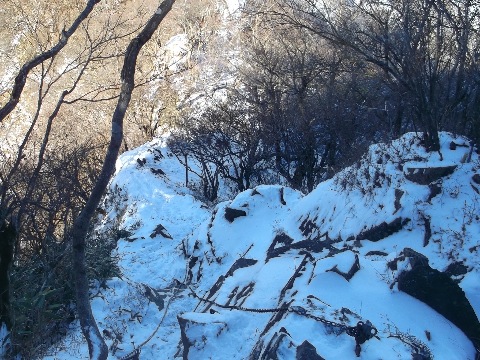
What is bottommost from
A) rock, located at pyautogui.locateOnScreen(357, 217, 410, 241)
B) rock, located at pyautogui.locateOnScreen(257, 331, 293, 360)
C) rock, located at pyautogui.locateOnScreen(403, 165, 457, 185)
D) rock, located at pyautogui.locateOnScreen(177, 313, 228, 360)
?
rock, located at pyautogui.locateOnScreen(177, 313, 228, 360)

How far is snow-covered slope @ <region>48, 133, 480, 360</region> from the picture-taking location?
4.23 meters

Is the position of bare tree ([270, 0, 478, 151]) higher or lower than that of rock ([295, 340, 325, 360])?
higher

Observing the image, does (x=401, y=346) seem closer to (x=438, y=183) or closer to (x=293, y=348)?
(x=293, y=348)

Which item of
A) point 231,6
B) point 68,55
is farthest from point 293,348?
point 231,6

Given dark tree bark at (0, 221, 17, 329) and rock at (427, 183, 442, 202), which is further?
rock at (427, 183, 442, 202)

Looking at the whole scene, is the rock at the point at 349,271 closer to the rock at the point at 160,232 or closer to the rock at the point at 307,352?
the rock at the point at 307,352

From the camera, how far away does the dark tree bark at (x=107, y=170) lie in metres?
4.25

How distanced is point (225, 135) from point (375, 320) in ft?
34.1

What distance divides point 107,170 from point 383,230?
141 inches

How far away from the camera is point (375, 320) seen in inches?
173

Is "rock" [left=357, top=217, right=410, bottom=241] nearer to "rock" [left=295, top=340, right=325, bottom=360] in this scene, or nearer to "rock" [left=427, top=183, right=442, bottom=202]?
"rock" [left=427, top=183, right=442, bottom=202]

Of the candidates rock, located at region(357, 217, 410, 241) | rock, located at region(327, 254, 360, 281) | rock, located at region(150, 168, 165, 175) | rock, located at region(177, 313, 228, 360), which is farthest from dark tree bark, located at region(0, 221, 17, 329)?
rock, located at region(150, 168, 165, 175)

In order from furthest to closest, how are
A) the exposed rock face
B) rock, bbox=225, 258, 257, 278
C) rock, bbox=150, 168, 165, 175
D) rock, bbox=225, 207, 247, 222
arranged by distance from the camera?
rock, bbox=150, 168, 165, 175, rock, bbox=225, 207, 247, 222, rock, bbox=225, 258, 257, 278, the exposed rock face

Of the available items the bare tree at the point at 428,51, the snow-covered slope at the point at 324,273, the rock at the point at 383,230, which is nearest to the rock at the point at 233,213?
the snow-covered slope at the point at 324,273
